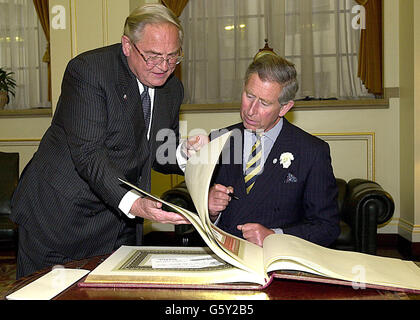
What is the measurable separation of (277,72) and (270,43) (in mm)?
3629

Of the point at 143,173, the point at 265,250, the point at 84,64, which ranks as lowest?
the point at 265,250

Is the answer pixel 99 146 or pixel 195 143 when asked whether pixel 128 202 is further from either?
pixel 195 143

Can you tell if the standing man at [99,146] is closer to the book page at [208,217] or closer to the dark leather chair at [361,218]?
the book page at [208,217]

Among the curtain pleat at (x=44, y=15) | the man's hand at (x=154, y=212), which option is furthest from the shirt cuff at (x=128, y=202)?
the curtain pleat at (x=44, y=15)

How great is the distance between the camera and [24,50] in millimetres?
6461

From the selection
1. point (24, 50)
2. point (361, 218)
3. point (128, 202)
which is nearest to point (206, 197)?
point (128, 202)

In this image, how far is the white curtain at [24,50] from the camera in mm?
6426

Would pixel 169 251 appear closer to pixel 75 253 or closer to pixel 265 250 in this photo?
pixel 265 250

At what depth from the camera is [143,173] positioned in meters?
2.15

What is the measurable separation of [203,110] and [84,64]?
12.4ft

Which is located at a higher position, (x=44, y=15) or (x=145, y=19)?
(x=44, y=15)

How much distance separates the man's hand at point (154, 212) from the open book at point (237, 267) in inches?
4.7
